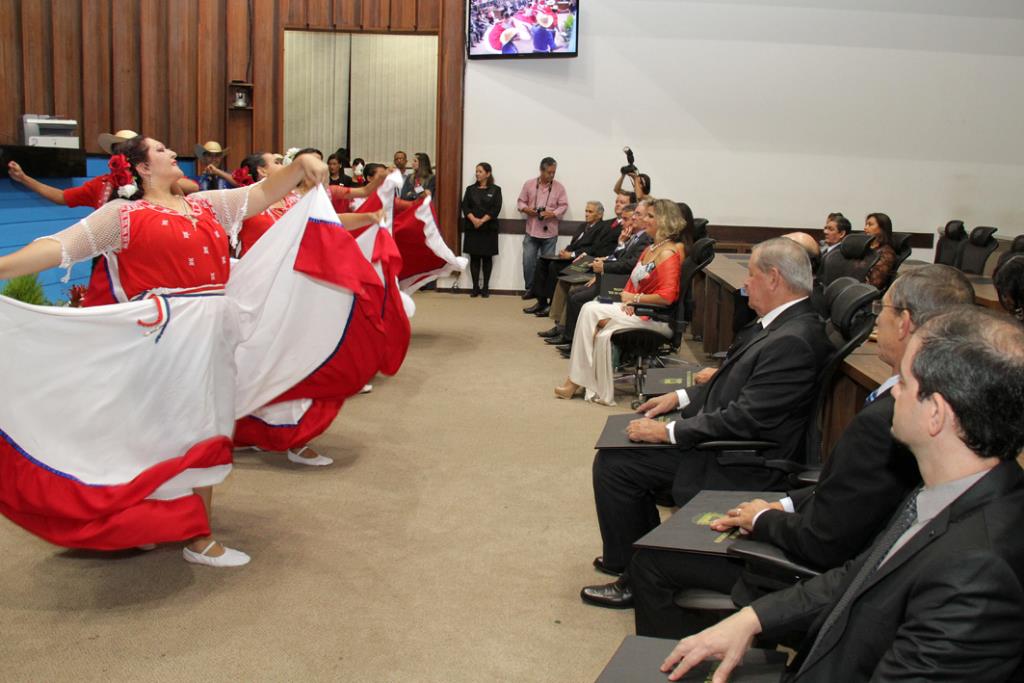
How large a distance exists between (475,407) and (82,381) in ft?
10.1

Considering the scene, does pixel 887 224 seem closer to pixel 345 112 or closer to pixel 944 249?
pixel 944 249

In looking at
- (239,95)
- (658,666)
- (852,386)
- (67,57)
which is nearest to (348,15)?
(239,95)

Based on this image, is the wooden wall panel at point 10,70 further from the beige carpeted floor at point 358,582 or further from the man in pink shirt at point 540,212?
the beige carpeted floor at point 358,582

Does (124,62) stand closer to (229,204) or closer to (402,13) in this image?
(402,13)

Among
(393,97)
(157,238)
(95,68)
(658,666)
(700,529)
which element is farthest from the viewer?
(393,97)

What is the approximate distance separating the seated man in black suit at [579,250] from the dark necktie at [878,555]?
7.05 metres

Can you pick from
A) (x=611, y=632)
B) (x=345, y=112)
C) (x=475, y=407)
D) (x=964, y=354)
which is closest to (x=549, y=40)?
(x=345, y=112)

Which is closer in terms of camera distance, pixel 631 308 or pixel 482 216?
pixel 631 308

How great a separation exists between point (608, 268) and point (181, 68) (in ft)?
19.8

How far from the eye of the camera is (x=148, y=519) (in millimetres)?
3123

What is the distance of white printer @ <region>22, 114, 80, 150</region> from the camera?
8.19 m

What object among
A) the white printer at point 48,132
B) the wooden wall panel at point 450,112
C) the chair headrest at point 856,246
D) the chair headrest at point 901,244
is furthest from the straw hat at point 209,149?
the chair headrest at point 901,244

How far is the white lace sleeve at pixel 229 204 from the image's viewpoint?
12.1ft

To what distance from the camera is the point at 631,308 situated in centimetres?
611
